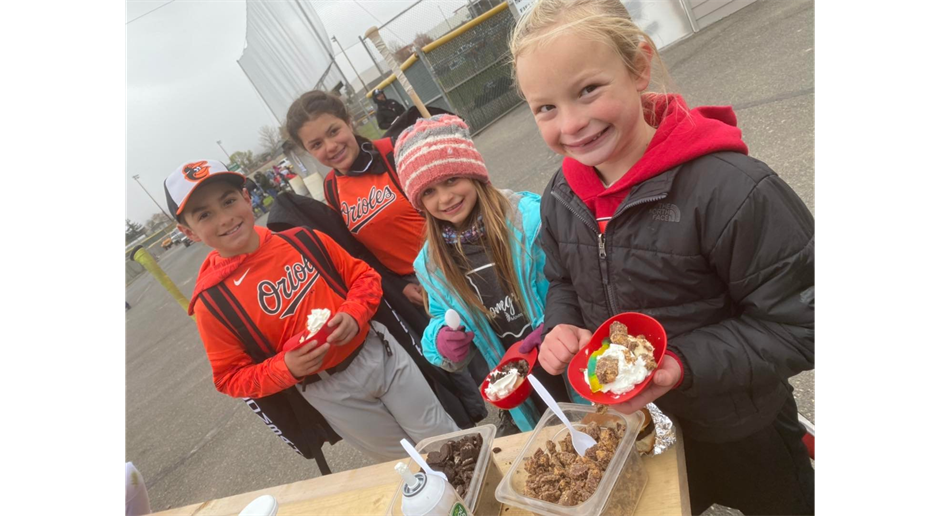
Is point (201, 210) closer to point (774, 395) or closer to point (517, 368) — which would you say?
point (517, 368)

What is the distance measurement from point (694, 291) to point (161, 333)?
34.1ft

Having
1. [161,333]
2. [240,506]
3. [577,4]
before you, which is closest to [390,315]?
[240,506]

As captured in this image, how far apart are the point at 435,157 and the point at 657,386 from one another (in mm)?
1236

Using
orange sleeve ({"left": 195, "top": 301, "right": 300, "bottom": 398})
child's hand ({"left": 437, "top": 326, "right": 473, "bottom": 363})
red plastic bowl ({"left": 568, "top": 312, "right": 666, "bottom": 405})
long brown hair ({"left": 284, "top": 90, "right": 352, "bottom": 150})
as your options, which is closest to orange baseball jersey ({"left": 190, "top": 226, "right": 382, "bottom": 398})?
orange sleeve ({"left": 195, "top": 301, "right": 300, "bottom": 398})

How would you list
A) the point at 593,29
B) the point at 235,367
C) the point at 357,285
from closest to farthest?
the point at 593,29
the point at 235,367
the point at 357,285

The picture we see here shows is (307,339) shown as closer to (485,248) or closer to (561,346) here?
(485,248)

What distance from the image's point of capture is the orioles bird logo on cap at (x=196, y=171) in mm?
2045

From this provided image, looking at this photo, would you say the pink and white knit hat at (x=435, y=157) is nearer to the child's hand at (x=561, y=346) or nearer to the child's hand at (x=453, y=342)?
the child's hand at (x=453, y=342)

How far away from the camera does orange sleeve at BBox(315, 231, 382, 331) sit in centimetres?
230

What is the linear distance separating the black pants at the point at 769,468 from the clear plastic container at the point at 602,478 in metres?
0.39

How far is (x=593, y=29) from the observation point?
112 cm

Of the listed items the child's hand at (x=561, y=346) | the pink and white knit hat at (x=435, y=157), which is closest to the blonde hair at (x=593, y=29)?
the pink and white knit hat at (x=435, y=157)

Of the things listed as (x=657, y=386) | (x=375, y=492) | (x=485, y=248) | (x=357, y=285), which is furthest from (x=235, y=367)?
(x=657, y=386)

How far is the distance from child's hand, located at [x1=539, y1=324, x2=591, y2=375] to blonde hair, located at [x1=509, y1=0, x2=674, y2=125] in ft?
2.39
